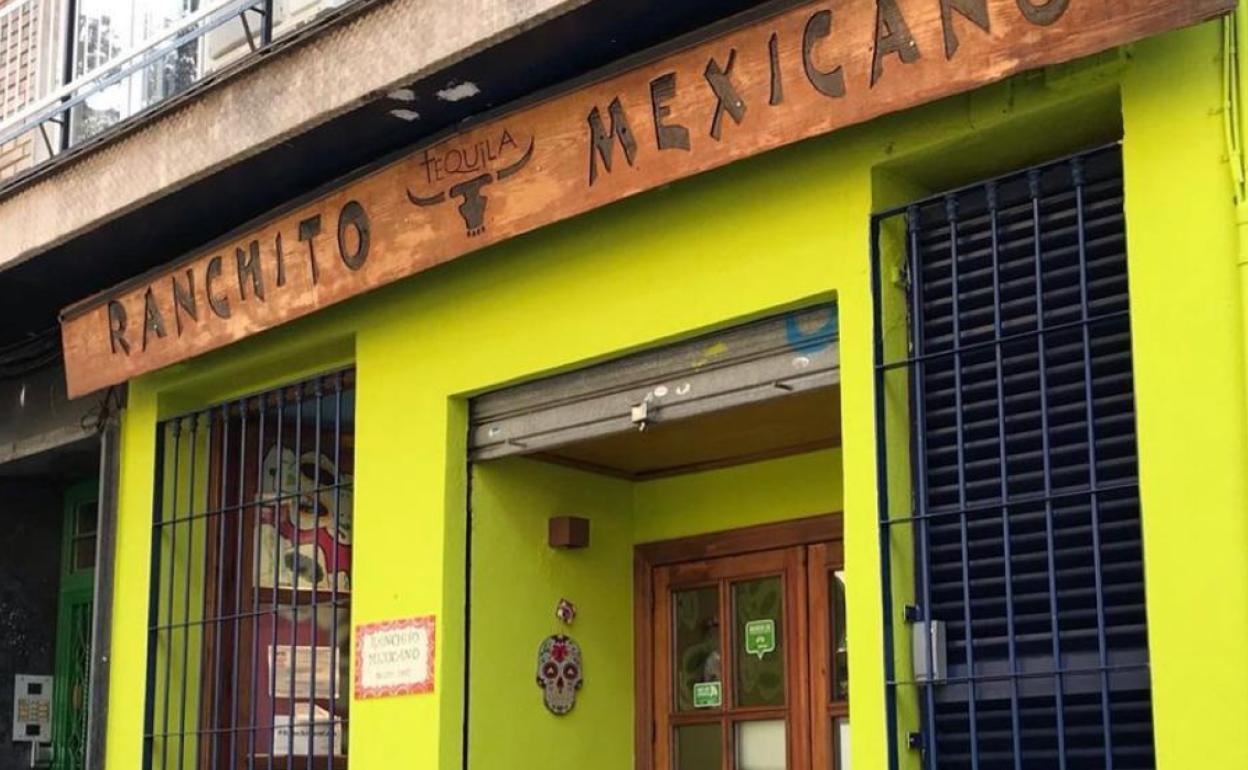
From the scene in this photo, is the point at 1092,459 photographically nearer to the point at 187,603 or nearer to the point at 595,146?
the point at 595,146

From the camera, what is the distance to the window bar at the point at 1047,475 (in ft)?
15.3

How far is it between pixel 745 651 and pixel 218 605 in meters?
2.38

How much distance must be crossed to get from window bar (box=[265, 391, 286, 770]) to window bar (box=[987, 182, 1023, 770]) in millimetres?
3245

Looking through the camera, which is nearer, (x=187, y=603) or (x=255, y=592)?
(x=255, y=592)

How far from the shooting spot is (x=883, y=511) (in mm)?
5055

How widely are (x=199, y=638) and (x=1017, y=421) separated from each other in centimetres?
408

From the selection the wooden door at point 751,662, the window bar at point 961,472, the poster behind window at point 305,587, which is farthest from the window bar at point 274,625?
the window bar at point 961,472

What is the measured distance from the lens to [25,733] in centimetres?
930

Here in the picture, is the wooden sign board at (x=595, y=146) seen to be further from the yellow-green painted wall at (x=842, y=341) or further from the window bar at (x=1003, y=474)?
the window bar at (x=1003, y=474)

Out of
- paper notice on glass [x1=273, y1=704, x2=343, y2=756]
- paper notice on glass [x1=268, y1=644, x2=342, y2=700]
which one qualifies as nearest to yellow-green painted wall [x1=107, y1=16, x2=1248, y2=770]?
paper notice on glass [x1=273, y1=704, x2=343, y2=756]

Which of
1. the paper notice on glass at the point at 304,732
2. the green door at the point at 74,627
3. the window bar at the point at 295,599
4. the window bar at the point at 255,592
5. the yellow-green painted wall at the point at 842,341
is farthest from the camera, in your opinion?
the green door at the point at 74,627

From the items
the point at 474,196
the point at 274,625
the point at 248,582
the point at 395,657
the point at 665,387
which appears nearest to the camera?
the point at 665,387

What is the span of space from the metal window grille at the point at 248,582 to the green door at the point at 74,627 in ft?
5.49

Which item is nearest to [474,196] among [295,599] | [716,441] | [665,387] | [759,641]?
[665,387]
